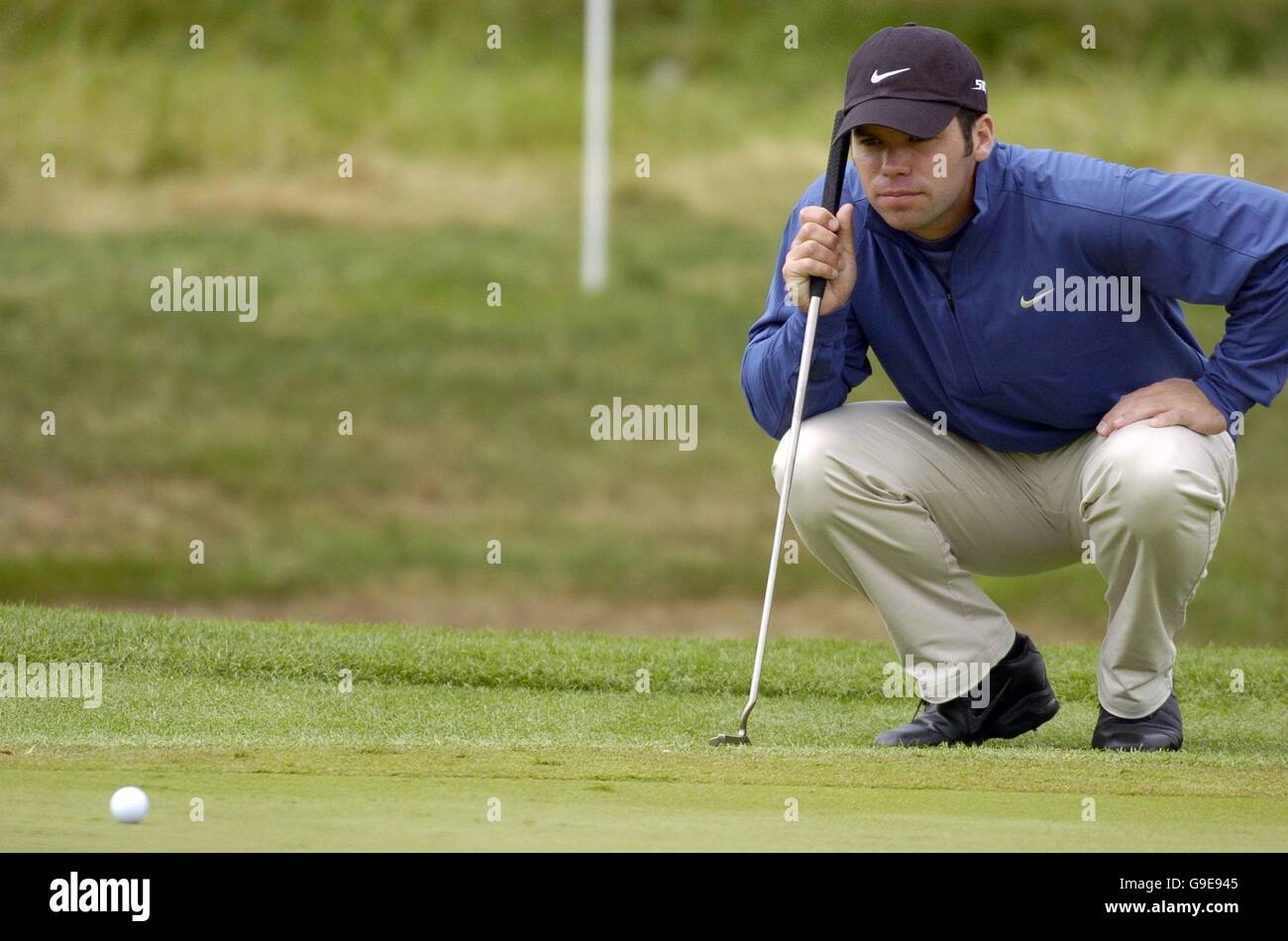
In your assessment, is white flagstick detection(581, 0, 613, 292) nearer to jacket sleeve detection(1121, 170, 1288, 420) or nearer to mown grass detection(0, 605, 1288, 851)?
mown grass detection(0, 605, 1288, 851)

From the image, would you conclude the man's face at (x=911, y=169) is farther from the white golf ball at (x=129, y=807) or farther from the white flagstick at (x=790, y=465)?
the white golf ball at (x=129, y=807)

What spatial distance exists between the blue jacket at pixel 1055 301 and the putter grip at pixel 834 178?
70 mm

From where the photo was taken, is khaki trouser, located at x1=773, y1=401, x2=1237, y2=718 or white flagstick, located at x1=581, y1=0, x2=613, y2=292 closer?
khaki trouser, located at x1=773, y1=401, x2=1237, y2=718

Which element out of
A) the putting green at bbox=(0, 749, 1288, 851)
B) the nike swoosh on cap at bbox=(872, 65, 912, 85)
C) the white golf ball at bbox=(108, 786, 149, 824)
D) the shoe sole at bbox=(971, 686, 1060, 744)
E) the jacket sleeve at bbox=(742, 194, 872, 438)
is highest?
the nike swoosh on cap at bbox=(872, 65, 912, 85)

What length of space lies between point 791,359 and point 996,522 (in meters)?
0.47

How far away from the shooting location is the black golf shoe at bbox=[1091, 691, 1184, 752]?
320 centimetres

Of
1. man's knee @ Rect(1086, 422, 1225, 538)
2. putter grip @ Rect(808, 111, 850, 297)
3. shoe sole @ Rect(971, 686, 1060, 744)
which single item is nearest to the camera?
man's knee @ Rect(1086, 422, 1225, 538)

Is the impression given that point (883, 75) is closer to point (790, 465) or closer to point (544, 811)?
point (790, 465)

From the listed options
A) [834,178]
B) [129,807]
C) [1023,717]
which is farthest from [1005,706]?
[129,807]

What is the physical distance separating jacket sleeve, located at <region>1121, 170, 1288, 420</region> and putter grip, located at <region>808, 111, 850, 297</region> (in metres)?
0.45

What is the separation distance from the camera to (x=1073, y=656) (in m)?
4.43

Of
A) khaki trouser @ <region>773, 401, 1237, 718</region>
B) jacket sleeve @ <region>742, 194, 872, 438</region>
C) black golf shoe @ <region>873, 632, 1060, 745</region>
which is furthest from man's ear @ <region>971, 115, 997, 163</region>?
black golf shoe @ <region>873, 632, 1060, 745</region>

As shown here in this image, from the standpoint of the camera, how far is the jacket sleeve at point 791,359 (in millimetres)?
3273

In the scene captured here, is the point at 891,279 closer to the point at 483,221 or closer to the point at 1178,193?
the point at 1178,193
